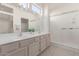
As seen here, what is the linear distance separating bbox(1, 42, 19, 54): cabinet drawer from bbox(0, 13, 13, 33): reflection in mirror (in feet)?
2.06

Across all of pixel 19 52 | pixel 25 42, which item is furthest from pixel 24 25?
pixel 19 52

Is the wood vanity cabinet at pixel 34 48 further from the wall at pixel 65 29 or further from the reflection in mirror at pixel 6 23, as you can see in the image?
the wall at pixel 65 29

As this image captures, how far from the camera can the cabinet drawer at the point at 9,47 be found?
141 centimetres

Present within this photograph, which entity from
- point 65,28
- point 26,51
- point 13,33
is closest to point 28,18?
point 13,33

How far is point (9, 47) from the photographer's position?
152 cm

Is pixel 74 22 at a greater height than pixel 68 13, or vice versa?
pixel 68 13

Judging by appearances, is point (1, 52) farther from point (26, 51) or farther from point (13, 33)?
point (13, 33)

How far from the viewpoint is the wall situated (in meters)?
3.45

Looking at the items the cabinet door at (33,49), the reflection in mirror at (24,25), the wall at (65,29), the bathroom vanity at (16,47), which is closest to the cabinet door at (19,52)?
the bathroom vanity at (16,47)

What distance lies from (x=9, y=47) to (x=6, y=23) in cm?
87

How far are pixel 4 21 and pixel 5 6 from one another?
36cm

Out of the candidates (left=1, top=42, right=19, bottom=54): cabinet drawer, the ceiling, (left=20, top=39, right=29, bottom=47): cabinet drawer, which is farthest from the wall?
(left=1, top=42, right=19, bottom=54): cabinet drawer

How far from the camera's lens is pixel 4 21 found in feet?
7.07

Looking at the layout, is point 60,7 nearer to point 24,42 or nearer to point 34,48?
point 34,48
